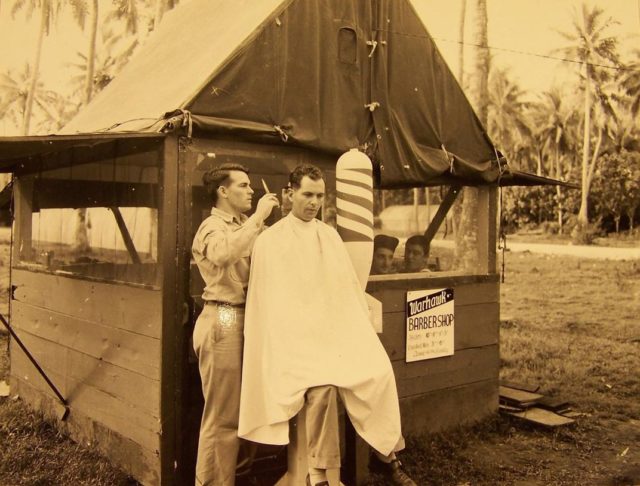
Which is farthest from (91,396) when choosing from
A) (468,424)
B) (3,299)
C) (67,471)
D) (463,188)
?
(3,299)

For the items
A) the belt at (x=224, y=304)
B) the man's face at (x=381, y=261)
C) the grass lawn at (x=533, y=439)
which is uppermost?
the man's face at (x=381, y=261)

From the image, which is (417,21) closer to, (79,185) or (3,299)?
(79,185)

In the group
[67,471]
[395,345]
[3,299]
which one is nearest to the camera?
[67,471]

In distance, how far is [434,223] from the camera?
6672mm

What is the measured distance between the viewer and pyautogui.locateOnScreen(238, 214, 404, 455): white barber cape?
12.5ft

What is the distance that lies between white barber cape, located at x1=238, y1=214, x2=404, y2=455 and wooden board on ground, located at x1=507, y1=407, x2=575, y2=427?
2.89 metres

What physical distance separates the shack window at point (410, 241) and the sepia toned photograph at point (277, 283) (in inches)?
1.3

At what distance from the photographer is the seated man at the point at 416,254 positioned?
643cm

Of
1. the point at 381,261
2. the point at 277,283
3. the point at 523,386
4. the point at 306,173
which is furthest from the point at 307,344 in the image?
the point at 523,386

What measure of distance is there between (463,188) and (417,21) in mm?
1669

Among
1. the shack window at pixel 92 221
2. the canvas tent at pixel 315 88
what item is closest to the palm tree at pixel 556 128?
the canvas tent at pixel 315 88

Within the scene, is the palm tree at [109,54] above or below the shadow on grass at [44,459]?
above

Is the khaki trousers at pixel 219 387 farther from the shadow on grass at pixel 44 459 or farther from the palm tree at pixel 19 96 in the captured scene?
the palm tree at pixel 19 96

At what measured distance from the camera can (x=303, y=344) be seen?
12.6ft
